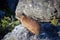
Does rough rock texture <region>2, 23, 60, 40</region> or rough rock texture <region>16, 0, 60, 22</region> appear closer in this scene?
rough rock texture <region>2, 23, 60, 40</region>

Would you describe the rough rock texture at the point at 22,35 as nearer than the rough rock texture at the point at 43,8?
Yes

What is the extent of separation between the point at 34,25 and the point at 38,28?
162mm

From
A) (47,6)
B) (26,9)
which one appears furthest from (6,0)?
(47,6)

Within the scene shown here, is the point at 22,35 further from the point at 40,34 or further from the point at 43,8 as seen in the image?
the point at 43,8

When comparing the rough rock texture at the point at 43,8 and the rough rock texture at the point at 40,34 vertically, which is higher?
the rough rock texture at the point at 43,8

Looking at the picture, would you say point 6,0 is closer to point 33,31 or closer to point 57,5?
point 57,5

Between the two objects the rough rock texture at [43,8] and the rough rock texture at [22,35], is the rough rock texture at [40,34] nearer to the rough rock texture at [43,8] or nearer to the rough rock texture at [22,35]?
the rough rock texture at [22,35]

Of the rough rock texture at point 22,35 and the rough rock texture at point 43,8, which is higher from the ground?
the rough rock texture at point 43,8

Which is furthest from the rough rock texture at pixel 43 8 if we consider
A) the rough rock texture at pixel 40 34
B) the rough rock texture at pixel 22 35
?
the rough rock texture at pixel 22 35

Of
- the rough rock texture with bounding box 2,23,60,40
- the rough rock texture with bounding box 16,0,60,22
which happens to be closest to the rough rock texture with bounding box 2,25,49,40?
the rough rock texture with bounding box 2,23,60,40

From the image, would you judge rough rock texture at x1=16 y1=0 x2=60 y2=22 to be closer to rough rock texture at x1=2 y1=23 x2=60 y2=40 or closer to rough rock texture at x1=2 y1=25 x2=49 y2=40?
rough rock texture at x1=2 y1=23 x2=60 y2=40

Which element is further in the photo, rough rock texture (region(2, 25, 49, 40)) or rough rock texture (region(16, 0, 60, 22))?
rough rock texture (region(16, 0, 60, 22))

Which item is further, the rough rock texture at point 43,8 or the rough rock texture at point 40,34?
the rough rock texture at point 43,8

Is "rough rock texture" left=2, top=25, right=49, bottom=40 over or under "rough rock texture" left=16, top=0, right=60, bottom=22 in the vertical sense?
under
